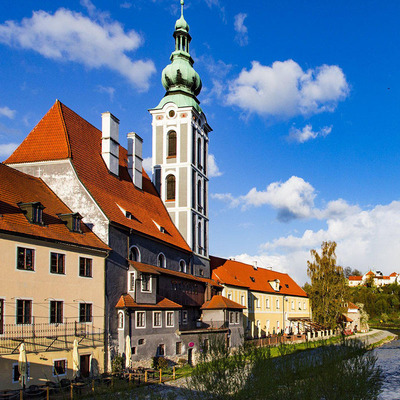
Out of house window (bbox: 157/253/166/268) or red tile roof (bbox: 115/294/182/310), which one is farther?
house window (bbox: 157/253/166/268)

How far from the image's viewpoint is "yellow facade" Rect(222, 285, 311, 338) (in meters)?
53.2

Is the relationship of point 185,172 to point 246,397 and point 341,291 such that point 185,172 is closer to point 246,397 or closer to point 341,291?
point 341,291

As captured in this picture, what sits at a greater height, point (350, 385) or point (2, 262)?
point (2, 262)

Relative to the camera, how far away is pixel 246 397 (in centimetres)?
1309

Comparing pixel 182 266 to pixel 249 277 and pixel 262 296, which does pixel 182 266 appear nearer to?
pixel 249 277

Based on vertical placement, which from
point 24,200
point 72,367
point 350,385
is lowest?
point 72,367

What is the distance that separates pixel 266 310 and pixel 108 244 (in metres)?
35.4

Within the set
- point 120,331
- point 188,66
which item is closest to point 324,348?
point 120,331

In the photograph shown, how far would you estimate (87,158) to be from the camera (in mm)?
32031

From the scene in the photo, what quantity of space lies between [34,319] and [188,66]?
3053 cm

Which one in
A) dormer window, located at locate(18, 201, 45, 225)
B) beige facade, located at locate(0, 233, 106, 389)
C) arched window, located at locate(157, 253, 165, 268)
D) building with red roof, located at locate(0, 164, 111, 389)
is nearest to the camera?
beige facade, located at locate(0, 233, 106, 389)

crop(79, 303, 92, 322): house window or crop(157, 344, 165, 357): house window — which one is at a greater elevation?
crop(79, 303, 92, 322): house window

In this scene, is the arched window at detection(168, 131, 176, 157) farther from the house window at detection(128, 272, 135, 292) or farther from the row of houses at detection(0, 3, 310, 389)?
the house window at detection(128, 272, 135, 292)

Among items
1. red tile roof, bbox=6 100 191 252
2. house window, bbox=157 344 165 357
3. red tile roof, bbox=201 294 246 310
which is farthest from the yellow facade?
house window, bbox=157 344 165 357
